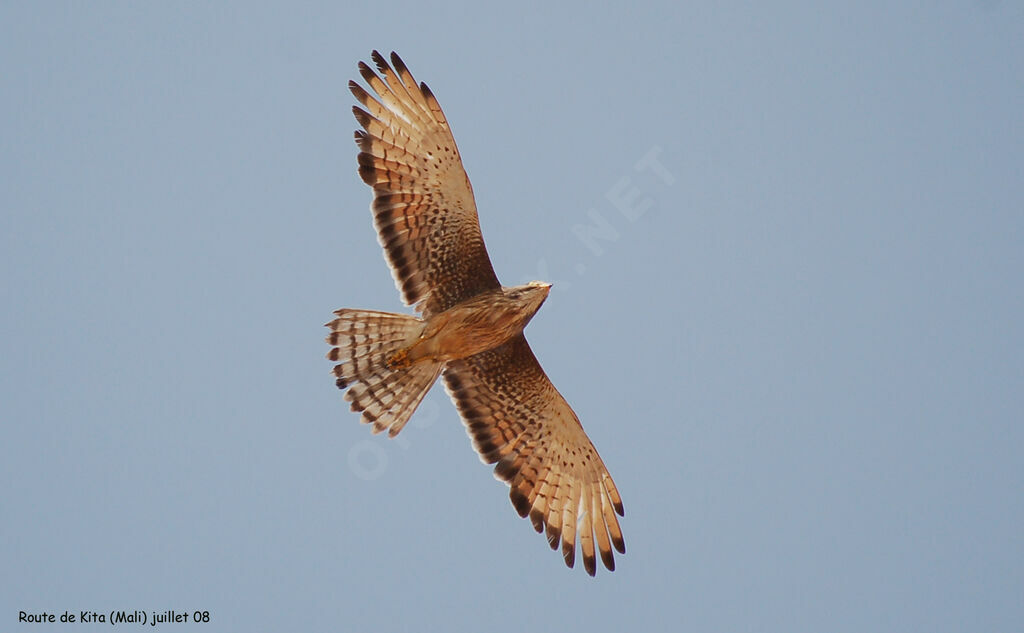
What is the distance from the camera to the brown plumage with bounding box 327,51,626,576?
30.1 ft

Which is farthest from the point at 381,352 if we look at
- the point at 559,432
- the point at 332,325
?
the point at 559,432

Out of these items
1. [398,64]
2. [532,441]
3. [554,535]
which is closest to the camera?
[398,64]

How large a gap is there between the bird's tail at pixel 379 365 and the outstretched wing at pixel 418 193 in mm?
314

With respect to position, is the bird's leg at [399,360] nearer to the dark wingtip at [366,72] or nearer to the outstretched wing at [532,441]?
the outstretched wing at [532,441]

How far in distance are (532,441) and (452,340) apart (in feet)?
4.35

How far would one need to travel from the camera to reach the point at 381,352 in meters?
9.43

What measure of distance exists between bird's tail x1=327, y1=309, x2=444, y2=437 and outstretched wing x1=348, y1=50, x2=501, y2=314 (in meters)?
0.31

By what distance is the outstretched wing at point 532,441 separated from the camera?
997 cm

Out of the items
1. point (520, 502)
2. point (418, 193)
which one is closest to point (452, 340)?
point (418, 193)

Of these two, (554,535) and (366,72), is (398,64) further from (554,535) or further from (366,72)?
(554,535)

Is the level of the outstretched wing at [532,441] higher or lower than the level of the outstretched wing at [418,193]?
lower

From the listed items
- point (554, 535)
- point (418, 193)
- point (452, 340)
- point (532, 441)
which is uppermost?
point (418, 193)

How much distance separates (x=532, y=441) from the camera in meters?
10.1

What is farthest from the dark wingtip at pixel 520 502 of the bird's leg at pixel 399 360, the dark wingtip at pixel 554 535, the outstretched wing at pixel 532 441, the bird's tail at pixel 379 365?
the bird's leg at pixel 399 360
